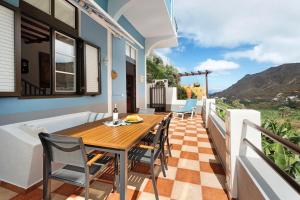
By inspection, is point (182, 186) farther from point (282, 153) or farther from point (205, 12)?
point (205, 12)

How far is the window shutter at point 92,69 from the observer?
3384mm

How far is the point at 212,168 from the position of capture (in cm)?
234

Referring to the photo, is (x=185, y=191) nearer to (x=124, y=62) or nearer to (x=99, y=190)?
(x=99, y=190)

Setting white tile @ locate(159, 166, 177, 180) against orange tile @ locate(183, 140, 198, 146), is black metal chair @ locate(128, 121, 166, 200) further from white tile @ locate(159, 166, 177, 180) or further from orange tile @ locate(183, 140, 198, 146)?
orange tile @ locate(183, 140, 198, 146)

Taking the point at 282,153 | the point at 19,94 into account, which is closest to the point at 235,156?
the point at 282,153

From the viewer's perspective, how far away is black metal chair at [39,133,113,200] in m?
1.20

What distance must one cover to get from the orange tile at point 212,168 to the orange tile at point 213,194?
17.2 inches

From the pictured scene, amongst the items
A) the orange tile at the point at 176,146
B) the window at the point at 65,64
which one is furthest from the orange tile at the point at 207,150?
the window at the point at 65,64

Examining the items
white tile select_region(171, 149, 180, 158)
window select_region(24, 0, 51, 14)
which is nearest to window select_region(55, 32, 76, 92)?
window select_region(24, 0, 51, 14)

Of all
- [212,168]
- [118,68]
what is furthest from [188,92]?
[212,168]

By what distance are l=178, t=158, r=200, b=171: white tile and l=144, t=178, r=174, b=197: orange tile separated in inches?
19.0

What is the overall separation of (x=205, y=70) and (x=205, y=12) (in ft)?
11.4

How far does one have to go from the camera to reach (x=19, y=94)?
2061 mm

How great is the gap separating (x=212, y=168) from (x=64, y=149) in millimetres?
2064
